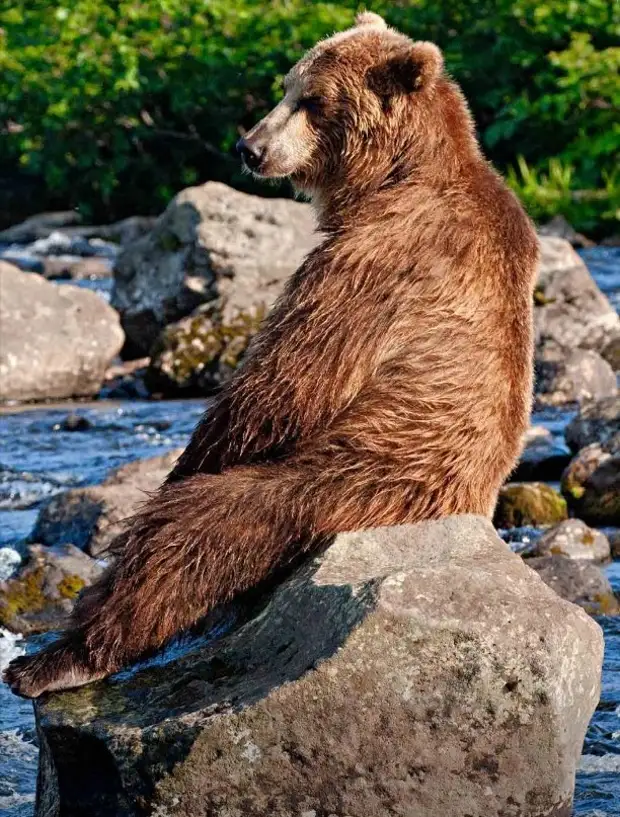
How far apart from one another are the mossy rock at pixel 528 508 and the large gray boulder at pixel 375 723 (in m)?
4.06

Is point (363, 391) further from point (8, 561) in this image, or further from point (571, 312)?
point (571, 312)

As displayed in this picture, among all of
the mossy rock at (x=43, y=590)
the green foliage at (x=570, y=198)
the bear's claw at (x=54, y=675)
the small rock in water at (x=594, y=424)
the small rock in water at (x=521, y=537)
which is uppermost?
the bear's claw at (x=54, y=675)

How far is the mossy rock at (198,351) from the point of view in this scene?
11.2 metres

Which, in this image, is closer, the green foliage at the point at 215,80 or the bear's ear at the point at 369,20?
the bear's ear at the point at 369,20

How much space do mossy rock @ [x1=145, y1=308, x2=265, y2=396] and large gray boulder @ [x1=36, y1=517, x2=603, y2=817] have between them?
7.58 meters

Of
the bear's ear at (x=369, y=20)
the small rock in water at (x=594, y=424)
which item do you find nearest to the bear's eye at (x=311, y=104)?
the bear's ear at (x=369, y=20)

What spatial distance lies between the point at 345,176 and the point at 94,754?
6.81 ft

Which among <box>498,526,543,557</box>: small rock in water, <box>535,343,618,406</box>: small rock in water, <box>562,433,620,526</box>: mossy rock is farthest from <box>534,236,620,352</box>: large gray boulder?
<box>498,526,543,557</box>: small rock in water

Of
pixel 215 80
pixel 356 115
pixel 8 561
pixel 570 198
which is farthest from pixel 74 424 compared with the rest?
pixel 215 80

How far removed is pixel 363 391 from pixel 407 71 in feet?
3.82

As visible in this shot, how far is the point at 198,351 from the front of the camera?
1132 cm

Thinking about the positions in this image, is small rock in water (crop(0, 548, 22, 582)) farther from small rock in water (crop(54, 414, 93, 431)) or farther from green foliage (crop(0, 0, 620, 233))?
green foliage (crop(0, 0, 620, 233))

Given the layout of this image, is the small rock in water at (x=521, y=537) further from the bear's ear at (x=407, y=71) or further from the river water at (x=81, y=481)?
the bear's ear at (x=407, y=71)

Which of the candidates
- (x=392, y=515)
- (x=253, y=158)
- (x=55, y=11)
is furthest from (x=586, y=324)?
(x=55, y=11)
